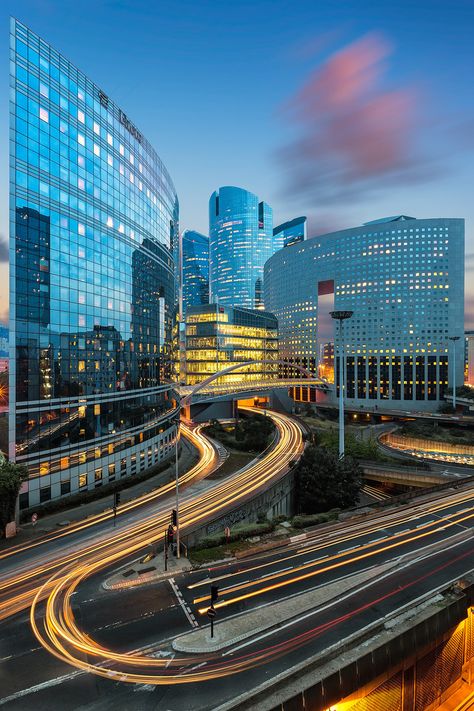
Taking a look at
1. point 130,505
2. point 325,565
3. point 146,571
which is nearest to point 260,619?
point 325,565

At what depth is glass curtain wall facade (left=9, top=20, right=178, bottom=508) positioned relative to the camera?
38.2 meters

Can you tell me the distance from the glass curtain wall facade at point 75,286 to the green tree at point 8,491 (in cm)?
529

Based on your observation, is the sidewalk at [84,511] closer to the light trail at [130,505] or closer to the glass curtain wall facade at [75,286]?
the light trail at [130,505]

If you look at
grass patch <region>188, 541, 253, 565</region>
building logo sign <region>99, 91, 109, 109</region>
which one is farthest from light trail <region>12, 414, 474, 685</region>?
building logo sign <region>99, 91, 109, 109</region>

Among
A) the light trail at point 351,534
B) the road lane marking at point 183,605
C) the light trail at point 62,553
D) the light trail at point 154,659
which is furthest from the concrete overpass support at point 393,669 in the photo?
the light trail at point 62,553

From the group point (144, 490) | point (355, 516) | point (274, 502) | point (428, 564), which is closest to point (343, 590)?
point (428, 564)

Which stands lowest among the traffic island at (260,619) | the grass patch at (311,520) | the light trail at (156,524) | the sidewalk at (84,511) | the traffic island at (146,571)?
the sidewalk at (84,511)

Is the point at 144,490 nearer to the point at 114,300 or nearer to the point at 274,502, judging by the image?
the point at 274,502

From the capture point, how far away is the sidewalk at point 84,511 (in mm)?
31953

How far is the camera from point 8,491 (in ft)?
102

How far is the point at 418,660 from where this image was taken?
1617 centimetres

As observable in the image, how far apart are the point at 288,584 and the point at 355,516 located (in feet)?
44.6

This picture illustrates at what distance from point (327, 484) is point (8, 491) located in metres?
32.9

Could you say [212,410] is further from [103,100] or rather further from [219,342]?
[103,100]
